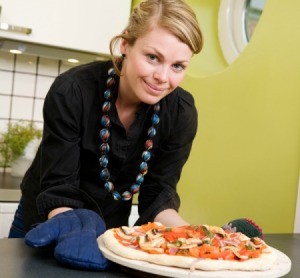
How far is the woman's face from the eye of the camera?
1021 mm

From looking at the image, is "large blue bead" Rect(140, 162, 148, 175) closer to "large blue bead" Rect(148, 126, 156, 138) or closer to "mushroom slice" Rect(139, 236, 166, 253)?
"large blue bead" Rect(148, 126, 156, 138)

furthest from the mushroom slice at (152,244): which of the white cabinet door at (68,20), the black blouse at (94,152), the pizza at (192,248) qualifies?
the white cabinet door at (68,20)

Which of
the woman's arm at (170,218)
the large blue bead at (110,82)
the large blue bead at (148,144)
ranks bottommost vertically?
the woman's arm at (170,218)

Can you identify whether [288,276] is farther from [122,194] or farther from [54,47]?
[54,47]

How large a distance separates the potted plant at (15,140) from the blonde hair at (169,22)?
4.48ft

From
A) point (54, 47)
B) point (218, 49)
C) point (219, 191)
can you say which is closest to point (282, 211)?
point (219, 191)

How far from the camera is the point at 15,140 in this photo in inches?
93.4

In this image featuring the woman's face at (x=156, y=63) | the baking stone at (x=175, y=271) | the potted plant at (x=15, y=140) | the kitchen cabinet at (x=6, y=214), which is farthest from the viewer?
the potted plant at (x=15, y=140)

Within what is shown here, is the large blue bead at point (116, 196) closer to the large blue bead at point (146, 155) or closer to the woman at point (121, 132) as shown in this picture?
the woman at point (121, 132)

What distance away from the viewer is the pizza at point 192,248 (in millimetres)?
762

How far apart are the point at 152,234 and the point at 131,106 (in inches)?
17.4

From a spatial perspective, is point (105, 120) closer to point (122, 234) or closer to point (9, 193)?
point (122, 234)

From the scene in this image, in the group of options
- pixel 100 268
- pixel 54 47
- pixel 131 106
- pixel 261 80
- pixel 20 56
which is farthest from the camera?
pixel 20 56

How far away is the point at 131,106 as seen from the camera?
1.24m
